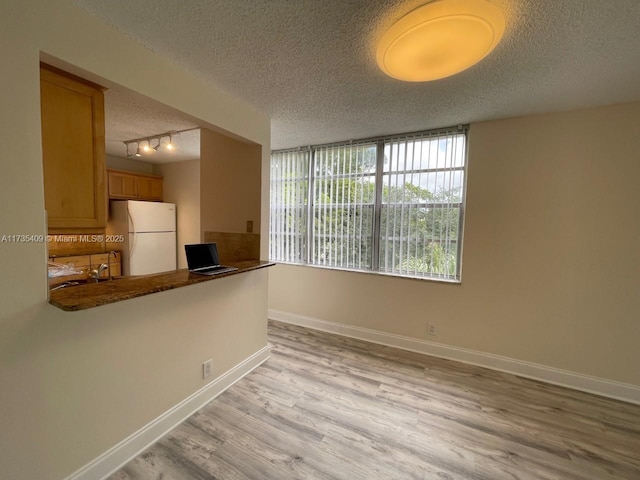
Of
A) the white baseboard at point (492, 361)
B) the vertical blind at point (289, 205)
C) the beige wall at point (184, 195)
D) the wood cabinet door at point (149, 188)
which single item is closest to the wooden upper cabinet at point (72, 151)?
the vertical blind at point (289, 205)

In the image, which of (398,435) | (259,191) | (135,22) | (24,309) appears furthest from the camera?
(259,191)

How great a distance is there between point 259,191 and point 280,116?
2.49 feet

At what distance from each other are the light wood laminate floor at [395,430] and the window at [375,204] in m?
1.16

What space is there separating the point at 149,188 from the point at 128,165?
0.49 metres

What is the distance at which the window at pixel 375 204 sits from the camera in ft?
8.82

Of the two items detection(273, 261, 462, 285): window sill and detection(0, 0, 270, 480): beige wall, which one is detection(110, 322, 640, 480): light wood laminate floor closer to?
detection(0, 0, 270, 480): beige wall

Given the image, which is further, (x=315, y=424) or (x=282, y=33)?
(x=315, y=424)

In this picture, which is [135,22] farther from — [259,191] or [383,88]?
[383,88]

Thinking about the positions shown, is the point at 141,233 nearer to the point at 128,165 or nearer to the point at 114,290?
the point at 128,165

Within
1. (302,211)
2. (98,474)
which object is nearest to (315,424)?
(98,474)

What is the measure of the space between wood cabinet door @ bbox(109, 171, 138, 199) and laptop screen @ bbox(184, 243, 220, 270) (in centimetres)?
298

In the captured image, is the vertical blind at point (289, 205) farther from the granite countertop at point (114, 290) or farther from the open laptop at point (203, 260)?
the granite countertop at point (114, 290)

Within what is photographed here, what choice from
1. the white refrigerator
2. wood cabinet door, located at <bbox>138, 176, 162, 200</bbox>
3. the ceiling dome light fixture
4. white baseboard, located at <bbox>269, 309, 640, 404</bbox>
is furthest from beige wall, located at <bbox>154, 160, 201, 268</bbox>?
the ceiling dome light fixture

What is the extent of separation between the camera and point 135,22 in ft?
A: 4.22
